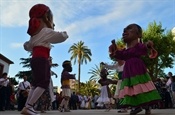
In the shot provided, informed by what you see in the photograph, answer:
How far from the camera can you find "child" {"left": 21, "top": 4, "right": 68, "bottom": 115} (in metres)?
4.72

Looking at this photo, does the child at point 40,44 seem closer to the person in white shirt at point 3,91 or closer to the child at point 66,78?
the child at point 66,78

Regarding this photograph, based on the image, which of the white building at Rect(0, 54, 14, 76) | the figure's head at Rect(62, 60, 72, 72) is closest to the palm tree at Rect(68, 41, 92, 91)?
the white building at Rect(0, 54, 14, 76)

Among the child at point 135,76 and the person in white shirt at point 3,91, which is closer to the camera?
the child at point 135,76

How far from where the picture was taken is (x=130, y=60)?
18.9 ft

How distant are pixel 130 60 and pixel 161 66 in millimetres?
30219

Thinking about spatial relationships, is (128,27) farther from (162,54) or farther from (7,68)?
(7,68)

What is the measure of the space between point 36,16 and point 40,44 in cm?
57

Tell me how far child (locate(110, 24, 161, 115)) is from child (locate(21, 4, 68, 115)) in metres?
1.54

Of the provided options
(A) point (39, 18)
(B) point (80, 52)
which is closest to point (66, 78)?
(A) point (39, 18)

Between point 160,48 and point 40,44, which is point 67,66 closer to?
point 40,44

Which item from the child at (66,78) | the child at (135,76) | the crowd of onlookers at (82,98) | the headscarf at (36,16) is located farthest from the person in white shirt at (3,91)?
the headscarf at (36,16)

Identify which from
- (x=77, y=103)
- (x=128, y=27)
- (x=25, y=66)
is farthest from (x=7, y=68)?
(x=128, y=27)

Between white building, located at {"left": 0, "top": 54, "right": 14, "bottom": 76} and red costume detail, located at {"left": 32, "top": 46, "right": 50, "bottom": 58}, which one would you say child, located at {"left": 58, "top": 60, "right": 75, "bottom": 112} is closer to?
red costume detail, located at {"left": 32, "top": 46, "right": 50, "bottom": 58}

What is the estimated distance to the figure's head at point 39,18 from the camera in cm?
509
